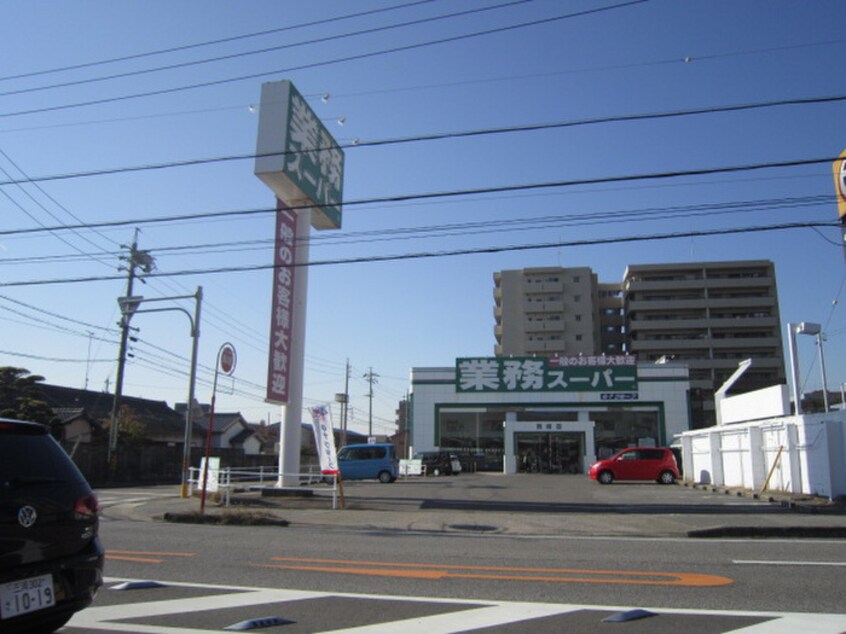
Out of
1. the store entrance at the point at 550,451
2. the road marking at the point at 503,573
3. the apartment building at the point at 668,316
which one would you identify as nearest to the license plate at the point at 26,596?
the road marking at the point at 503,573

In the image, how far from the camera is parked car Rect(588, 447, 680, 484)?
27.9m

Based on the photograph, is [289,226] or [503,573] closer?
[503,573]

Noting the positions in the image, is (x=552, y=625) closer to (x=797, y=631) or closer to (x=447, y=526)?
(x=797, y=631)

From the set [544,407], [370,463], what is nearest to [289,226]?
[370,463]

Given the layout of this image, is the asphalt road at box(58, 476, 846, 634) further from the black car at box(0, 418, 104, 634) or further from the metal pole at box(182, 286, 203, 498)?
the metal pole at box(182, 286, 203, 498)

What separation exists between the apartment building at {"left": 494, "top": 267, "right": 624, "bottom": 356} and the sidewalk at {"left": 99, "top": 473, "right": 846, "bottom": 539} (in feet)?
179

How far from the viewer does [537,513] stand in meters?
15.1

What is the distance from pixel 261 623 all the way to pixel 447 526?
7.75 metres

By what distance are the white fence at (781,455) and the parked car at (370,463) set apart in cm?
1356

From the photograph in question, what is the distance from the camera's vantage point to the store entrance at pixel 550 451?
42.6 meters

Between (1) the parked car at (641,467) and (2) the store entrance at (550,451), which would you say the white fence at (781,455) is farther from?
(2) the store entrance at (550,451)

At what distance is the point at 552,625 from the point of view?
5.10 metres

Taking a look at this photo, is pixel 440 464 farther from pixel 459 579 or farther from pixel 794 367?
pixel 459 579

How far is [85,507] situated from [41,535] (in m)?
0.44
